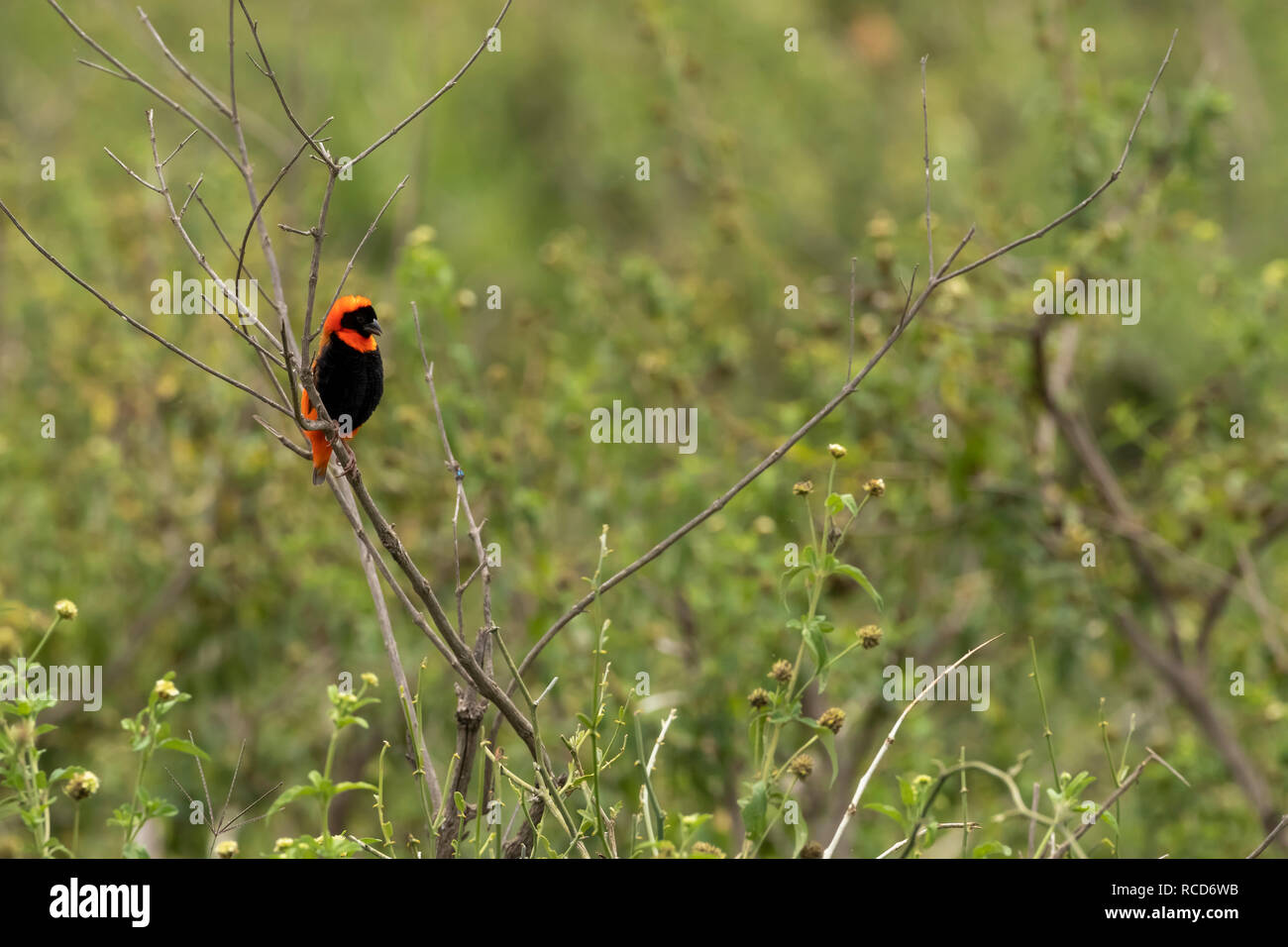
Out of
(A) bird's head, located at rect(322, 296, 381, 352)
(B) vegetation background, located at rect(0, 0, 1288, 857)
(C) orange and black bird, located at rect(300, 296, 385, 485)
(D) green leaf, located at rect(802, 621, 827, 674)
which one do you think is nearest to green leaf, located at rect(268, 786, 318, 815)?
(D) green leaf, located at rect(802, 621, 827, 674)

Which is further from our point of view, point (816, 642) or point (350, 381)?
point (350, 381)

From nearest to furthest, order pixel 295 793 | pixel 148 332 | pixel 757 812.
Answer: pixel 295 793, pixel 757 812, pixel 148 332

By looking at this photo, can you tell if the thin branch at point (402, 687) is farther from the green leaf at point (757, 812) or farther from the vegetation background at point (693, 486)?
the vegetation background at point (693, 486)

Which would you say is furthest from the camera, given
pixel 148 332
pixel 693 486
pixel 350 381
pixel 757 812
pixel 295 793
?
pixel 693 486

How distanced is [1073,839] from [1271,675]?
3671mm

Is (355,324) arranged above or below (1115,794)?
above

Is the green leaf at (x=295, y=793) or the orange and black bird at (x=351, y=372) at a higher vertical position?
the orange and black bird at (x=351, y=372)

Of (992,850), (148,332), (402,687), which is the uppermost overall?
(148,332)

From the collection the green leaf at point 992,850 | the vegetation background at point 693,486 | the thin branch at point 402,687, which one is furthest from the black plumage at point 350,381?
the green leaf at point 992,850

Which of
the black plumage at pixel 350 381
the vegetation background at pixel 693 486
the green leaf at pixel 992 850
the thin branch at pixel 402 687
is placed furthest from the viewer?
the vegetation background at pixel 693 486

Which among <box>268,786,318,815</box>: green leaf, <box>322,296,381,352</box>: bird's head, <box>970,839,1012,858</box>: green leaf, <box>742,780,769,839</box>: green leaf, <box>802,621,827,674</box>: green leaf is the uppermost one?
<box>322,296,381,352</box>: bird's head

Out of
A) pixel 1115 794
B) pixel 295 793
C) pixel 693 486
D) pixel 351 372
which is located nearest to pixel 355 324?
pixel 351 372

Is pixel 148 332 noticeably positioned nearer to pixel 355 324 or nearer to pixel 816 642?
pixel 816 642

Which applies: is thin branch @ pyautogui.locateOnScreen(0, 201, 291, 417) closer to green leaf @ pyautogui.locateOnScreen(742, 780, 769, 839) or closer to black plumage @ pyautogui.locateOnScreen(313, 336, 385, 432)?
green leaf @ pyautogui.locateOnScreen(742, 780, 769, 839)
